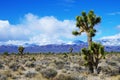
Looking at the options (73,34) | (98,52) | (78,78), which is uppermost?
(73,34)

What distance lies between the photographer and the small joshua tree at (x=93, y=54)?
2722cm

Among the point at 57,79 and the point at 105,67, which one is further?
the point at 105,67

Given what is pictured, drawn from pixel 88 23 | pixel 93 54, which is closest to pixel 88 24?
pixel 88 23

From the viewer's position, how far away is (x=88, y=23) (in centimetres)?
2939

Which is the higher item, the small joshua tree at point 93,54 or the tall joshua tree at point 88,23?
the tall joshua tree at point 88,23

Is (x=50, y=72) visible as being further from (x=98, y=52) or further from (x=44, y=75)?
(x=98, y=52)

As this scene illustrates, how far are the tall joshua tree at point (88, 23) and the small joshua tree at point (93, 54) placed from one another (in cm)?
142

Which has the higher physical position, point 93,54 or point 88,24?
point 88,24

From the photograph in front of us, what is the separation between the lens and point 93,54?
27.6 metres

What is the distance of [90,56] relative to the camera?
27750 mm

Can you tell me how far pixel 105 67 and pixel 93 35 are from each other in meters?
3.33

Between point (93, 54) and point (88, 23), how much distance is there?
3.36 m

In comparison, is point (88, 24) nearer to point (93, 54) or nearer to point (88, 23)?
point (88, 23)

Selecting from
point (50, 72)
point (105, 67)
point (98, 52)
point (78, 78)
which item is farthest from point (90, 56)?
point (78, 78)
